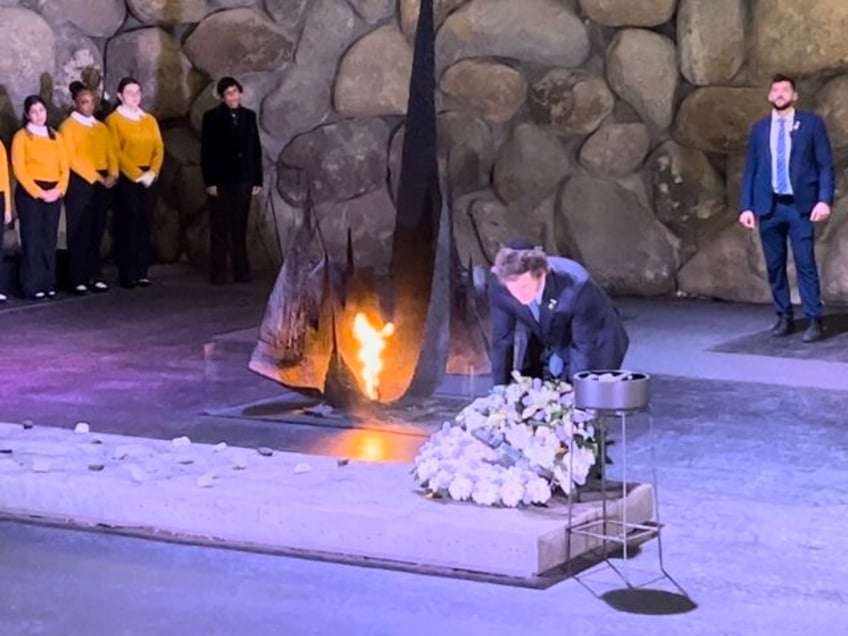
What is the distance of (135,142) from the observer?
10.6 meters

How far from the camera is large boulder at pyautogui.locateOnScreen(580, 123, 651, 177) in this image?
10.1 meters

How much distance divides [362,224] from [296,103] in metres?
1.00

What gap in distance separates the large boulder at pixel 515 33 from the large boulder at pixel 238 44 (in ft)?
4.37

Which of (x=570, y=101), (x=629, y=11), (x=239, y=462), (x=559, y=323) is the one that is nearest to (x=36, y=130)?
(x=570, y=101)

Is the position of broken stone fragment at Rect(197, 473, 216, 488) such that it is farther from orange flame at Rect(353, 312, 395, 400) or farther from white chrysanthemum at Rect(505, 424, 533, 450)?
orange flame at Rect(353, 312, 395, 400)

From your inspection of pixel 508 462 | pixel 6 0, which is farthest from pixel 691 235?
pixel 508 462

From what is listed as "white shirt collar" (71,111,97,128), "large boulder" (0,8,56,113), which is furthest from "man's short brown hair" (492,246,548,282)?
"large boulder" (0,8,56,113)

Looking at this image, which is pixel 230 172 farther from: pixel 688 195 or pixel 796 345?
pixel 796 345

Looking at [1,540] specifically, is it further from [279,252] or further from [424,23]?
[279,252]

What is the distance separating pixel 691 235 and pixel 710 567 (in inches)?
227

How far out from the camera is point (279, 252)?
11.6 meters

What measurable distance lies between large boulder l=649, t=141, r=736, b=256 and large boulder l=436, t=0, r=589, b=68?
859mm

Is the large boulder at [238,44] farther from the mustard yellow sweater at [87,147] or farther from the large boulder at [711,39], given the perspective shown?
the large boulder at [711,39]

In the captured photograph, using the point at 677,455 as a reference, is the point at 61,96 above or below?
above
